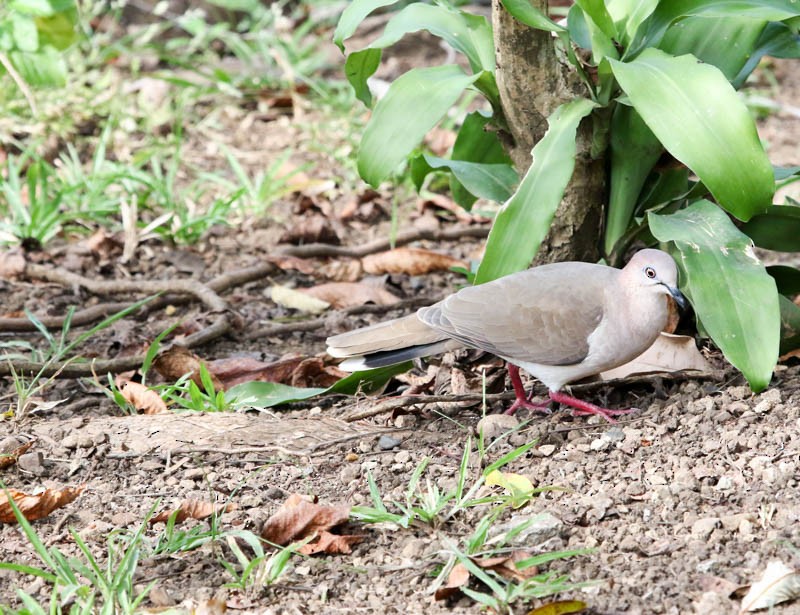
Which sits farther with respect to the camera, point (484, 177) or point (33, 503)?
point (484, 177)

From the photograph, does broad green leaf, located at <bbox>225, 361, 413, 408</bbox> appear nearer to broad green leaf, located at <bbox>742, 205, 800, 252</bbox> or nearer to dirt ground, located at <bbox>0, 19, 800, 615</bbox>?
dirt ground, located at <bbox>0, 19, 800, 615</bbox>

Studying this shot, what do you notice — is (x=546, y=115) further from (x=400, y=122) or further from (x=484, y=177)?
(x=400, y=122)

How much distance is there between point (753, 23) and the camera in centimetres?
373

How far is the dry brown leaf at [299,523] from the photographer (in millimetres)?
2797

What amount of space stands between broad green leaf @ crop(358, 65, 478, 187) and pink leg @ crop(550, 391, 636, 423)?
3.26ft

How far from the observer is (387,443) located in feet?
11.2

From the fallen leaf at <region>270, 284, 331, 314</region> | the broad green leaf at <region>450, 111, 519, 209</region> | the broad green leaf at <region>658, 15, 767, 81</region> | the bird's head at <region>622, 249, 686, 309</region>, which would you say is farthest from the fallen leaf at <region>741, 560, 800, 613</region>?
the fallen leaf at <region>270, 284, 331, 314</region>

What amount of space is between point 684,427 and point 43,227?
11.5ft

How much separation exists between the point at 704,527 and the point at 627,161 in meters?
1.54

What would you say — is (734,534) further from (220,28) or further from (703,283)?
(220,28)

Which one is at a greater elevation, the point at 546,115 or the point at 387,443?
the point at 546,115

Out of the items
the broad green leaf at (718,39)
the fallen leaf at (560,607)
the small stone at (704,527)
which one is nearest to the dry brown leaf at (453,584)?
the fallen leaf at (560,607)

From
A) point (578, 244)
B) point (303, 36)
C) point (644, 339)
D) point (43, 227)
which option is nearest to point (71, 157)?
point (43, 227)

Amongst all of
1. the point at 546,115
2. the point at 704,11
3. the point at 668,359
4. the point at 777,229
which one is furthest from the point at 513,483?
the point at 704,11
